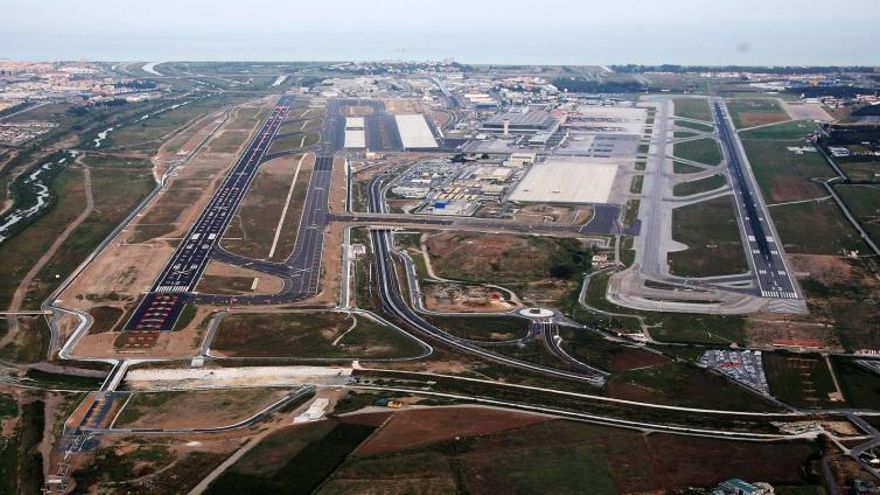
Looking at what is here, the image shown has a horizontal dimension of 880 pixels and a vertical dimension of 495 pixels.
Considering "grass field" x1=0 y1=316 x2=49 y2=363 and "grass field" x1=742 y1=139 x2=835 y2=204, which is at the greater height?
"grass field" x1=742 y1=139 x2=835 y2=204

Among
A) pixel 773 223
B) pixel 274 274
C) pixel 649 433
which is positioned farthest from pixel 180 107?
pixel 649 433

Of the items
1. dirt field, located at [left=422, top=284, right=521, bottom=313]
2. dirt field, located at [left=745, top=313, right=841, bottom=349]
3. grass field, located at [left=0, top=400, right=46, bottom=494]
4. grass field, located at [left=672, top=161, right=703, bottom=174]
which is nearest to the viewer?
grass field, located at [left=0, top=400, right=46, bottom=494]

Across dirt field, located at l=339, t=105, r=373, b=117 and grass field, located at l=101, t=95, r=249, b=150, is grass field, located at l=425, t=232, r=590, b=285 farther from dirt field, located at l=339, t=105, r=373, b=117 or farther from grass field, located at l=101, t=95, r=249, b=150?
dirt field, located at l=339, t=105, r=373, b=117

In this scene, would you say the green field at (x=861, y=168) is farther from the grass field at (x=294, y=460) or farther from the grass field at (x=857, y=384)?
the grass field at (x=294, y=460)

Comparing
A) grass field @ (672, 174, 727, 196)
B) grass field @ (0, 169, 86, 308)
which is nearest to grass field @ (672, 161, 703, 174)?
grass field @ (672, 174, 727, 196)

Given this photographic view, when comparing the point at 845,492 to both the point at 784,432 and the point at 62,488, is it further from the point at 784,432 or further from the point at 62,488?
the point at 62,488

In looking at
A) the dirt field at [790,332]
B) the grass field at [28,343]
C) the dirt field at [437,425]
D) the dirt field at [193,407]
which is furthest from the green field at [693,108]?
the grass field at [28,343]
